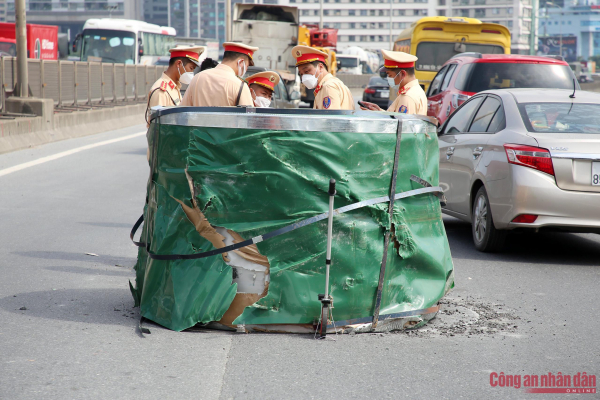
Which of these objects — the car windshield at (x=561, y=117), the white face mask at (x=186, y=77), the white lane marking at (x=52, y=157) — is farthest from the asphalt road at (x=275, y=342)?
the white lane marking at (x=52, y=157)

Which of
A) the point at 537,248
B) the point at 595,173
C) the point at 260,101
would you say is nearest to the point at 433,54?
the point at 537,248

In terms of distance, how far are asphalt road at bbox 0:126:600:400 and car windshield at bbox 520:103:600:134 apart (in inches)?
49.4

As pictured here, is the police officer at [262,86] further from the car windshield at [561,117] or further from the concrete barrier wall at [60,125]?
the concrete barrier wall at [60,125]

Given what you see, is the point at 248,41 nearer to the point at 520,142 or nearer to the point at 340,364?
the point at 520,142

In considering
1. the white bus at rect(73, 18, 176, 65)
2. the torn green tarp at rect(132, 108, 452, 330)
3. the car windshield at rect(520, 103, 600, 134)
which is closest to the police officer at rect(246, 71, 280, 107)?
the car windshield at rect(520, 103, 600, 134)

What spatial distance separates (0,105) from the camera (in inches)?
718

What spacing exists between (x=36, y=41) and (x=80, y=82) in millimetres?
15229

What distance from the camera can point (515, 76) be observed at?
12.2 meters

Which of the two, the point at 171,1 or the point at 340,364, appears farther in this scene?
the point at 171,1

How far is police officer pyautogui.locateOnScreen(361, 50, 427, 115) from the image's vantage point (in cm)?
766

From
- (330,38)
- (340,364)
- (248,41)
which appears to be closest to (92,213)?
(340,364)

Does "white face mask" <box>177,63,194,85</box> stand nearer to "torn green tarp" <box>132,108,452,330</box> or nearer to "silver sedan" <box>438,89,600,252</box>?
"torn green tarp" <box>132,108,452,330</box>

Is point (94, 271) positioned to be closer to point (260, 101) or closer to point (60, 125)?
point (260, 101)

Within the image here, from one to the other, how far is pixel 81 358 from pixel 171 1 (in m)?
197
